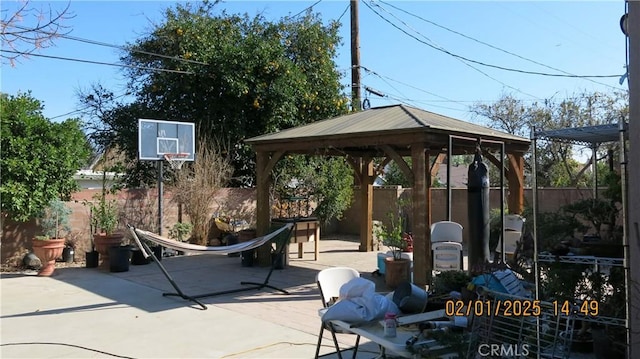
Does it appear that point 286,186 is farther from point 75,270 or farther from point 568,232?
point 568,232

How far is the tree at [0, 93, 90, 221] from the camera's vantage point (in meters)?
7.76

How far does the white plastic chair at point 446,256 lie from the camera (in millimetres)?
6523

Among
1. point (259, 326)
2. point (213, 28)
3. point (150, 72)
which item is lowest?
point (259, 326)

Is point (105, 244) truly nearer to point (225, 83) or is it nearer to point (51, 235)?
point (51, 235)

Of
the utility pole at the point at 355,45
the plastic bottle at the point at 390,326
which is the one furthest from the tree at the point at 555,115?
the plastic bottle at the point at 390,326

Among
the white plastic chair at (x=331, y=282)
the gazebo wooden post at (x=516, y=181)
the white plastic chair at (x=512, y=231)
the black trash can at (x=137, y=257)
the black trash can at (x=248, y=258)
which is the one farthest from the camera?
the black trash can at (x=137, y=257)

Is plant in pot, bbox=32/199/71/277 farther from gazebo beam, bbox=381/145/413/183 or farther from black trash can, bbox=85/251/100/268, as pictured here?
gazebo beam, bbox=381/145/413/183

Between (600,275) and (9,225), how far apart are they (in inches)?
327

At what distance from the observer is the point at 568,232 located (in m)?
3.63

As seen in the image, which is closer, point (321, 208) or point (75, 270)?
point (75, 270)

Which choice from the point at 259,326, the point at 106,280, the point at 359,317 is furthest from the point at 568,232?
the point at 106,280

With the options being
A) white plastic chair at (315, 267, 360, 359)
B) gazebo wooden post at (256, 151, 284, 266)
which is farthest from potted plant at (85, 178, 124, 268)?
white plastic chair at (315, 267, 360, 359)

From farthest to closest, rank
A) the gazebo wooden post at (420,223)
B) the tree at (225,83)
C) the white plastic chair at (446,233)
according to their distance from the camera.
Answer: the tree at (225,83)
the white plastic chair at (446,233)
the gazebo wooden post at (420,223)

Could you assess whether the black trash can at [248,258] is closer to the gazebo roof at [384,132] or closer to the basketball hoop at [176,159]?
the gazebo roof at [384,132]
